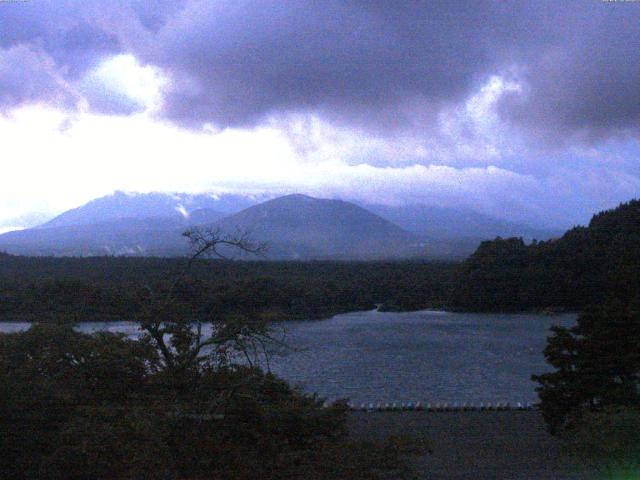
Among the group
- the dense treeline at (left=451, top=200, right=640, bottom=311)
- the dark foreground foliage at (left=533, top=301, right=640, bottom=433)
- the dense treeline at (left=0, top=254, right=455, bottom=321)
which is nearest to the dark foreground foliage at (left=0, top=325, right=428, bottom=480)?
the dense treeline at (left=0, top=254, right=455, bottom=321)

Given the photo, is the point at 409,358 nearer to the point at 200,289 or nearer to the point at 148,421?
the point at 200,289

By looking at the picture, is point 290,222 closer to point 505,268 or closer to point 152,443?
point 505,268

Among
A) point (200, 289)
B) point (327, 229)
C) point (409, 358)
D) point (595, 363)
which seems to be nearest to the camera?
point (595, 363)

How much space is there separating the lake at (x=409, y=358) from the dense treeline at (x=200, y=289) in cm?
46

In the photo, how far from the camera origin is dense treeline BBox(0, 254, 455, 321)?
9.62 metres

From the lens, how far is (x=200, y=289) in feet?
35.7

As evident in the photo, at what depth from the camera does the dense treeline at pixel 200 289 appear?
9.62 metres

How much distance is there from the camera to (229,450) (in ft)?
18.4

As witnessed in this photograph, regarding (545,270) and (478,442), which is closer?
(478,442)

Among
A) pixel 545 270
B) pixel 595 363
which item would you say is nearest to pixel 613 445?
pixel 595 363

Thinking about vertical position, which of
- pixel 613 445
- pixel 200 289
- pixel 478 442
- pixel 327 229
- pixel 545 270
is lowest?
pixel 478 442

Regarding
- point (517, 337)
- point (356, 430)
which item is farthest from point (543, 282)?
point (356, 430)

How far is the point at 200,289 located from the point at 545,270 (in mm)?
18905

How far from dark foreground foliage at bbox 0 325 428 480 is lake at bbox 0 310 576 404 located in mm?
1274
